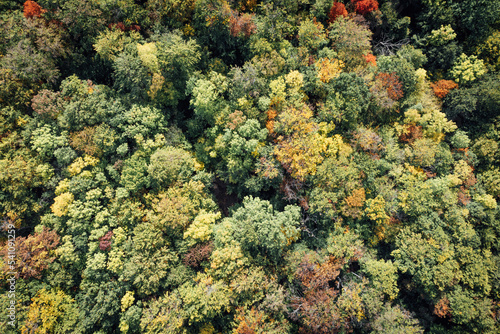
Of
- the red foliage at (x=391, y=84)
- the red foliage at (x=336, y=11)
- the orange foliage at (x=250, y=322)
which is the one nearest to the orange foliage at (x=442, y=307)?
the orange foliage at (x=250, y=322)

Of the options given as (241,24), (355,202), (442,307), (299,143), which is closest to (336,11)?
(241,24)

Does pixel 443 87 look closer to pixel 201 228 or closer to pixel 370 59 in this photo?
pixel 370 59

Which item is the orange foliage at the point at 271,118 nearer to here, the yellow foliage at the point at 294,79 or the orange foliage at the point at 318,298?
the yellow foliage at the point at 294,79

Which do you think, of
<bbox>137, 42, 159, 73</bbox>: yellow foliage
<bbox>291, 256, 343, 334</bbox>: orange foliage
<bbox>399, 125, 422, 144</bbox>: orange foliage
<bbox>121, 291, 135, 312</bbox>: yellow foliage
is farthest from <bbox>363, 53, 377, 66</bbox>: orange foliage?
<bbox>121, 291, 135, 312</bbox>: yellow foliage

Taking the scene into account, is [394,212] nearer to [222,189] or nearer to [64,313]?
[222,189]

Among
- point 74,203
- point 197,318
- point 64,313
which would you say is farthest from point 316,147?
point 64,313

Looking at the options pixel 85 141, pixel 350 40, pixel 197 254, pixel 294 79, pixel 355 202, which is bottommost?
pixel 197 254
